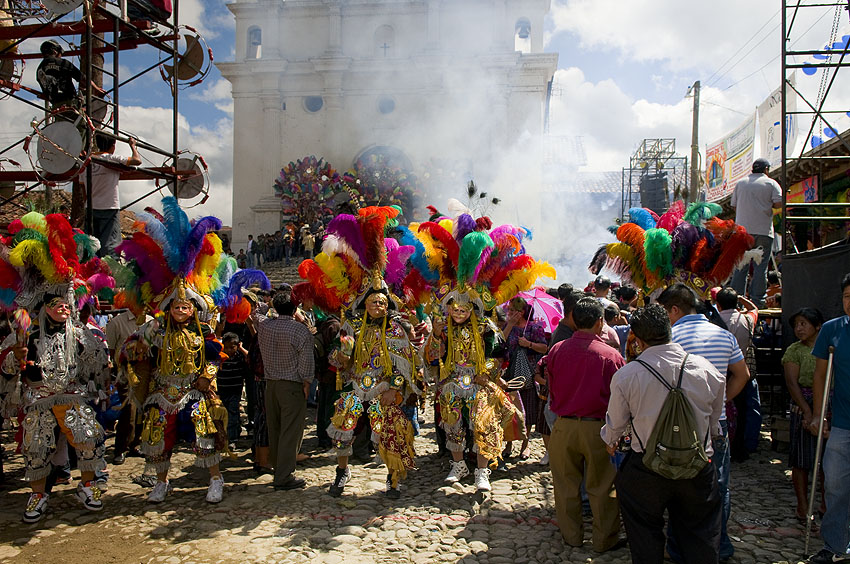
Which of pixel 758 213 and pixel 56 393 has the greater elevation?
pixel 758 213

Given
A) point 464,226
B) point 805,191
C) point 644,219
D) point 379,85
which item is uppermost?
point 379,85

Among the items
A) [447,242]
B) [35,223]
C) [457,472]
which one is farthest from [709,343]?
[35,223]

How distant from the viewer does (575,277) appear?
2053cm

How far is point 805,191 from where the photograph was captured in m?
12.8

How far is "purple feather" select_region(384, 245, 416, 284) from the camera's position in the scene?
5.88m

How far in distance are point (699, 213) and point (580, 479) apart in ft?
10.1

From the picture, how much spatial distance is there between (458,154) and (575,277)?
1054cm

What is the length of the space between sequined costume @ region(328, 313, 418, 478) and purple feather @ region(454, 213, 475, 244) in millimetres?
1004

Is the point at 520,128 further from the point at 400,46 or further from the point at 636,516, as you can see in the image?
the point at 636,516

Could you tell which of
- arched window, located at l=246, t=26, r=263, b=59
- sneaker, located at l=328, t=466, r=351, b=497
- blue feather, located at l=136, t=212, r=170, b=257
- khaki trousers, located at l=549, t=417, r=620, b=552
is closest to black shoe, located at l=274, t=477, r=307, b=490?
sneaker, located at l=328, t=466, r=351, b=497

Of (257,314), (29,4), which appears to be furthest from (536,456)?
(29,4)

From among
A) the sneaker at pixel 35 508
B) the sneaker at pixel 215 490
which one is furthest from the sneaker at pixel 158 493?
the sneaker at pixel 35 508

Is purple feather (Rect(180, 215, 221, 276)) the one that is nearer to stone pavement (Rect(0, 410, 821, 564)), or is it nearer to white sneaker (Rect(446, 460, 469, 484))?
Answer: stone pavement (Rect(0, 410, 821, 564))

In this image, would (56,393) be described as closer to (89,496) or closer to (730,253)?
(89,496)
